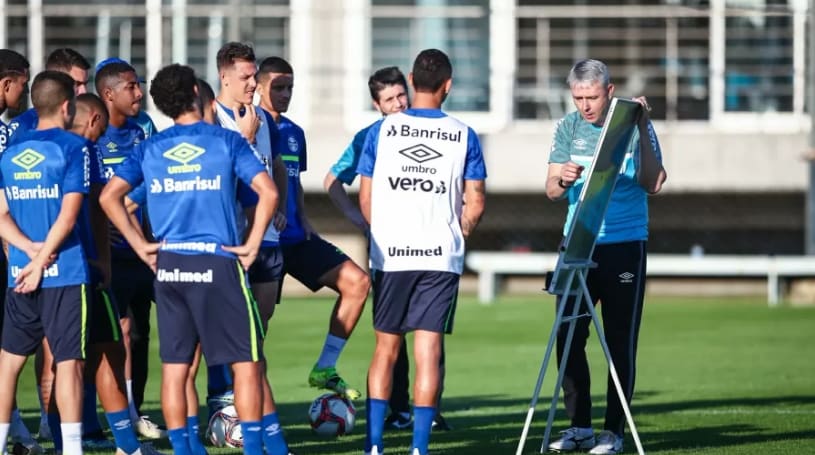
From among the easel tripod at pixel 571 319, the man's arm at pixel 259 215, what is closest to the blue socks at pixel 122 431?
the man's arm at pixel 259 215

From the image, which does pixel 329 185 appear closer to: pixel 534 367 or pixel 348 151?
pixel 348 151

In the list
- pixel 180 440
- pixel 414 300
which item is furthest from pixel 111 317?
pixel 414 300

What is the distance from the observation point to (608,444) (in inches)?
333

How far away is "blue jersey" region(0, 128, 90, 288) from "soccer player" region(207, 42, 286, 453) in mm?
848

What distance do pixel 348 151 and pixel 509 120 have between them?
1418 cm

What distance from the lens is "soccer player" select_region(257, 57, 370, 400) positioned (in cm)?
929

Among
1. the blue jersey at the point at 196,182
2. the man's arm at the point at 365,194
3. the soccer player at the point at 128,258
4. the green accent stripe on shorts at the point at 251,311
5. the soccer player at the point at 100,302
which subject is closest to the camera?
the blue jersey at the point at 196,182

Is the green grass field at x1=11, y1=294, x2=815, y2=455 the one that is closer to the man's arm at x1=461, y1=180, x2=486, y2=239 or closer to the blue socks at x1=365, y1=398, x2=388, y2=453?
the blue socks at x1=365, y1=398, x2=388, y2=453

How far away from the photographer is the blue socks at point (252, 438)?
7164 mm

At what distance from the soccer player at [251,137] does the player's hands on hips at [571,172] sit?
1.55 m

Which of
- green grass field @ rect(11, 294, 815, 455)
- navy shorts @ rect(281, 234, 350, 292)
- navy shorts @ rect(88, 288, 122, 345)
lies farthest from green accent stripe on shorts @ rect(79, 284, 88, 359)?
navy shorts @ rect(281, 234, 350, 292)

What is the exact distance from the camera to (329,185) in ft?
32.3

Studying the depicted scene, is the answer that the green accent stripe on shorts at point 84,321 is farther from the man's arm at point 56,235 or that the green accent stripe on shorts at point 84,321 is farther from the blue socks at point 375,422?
the blue socks at point 375,422

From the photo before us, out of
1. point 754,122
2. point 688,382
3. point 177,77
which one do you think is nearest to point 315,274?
point 177,77
